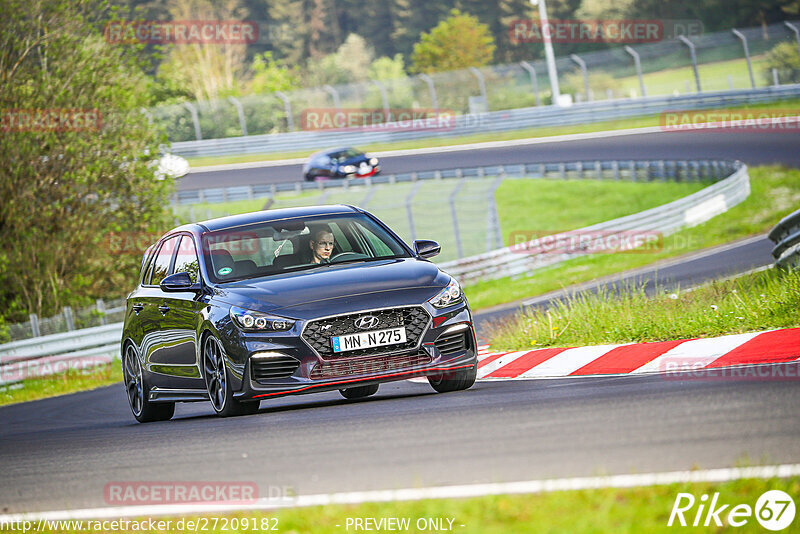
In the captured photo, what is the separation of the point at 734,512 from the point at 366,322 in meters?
4.53

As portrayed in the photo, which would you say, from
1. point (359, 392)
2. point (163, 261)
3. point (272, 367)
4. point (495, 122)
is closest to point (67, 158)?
point (163, 261)

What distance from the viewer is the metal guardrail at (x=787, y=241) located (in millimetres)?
12402

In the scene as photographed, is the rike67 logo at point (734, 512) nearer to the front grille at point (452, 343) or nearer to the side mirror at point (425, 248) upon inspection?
the front grille at point (452, 343)

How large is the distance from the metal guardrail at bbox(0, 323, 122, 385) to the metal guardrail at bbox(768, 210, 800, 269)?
38.0 feet

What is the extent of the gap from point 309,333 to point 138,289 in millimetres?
3506

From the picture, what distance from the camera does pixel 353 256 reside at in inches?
395

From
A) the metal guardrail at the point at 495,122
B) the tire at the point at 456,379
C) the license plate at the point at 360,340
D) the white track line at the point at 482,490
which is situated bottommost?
the metal guardrail at the point at 495,122

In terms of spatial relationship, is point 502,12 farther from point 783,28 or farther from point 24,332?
point 24,332

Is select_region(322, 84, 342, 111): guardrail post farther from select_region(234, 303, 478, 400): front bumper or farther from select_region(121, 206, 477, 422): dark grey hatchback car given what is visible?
select_region(234, 303, 478, 400): front bumper

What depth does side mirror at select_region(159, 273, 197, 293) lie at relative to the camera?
9.73 meters

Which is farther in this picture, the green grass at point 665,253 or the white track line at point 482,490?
the green grass at point 665,253

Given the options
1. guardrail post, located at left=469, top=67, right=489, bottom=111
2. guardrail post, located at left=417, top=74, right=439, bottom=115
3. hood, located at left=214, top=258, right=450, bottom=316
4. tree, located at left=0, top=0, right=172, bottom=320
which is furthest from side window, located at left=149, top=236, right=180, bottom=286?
guardrail post, located at left=417, top=74, right=439, bottom=115

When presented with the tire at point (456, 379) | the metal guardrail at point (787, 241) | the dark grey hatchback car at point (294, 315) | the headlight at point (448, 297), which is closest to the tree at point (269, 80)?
the metal guardrail at point (787, 241)

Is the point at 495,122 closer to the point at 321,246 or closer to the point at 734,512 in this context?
the point at 321,246
